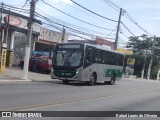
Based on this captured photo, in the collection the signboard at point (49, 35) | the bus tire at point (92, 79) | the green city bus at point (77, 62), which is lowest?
the bus tire at point (92, 79)

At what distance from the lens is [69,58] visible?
88.4ft

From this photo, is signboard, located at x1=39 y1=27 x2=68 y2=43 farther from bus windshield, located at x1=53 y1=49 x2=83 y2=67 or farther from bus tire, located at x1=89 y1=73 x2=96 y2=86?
bus windshield, located at x1=53 y1=49 x2=83 y2=67

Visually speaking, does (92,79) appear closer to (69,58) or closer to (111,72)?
(69,58)

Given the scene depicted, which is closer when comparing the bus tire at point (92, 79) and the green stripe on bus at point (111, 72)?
the bus tire at point (92, 79)

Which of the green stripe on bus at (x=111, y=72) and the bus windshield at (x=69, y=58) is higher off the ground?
the bus windshield at (x=69, y=58)

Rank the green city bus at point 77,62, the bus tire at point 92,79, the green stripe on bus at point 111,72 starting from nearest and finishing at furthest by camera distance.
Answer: the green city bus at point 77,62, the bus tire at point 92,79, the green stripe on bus at point 111,72

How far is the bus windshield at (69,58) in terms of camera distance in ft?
87.5

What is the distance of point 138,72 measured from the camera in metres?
85.4

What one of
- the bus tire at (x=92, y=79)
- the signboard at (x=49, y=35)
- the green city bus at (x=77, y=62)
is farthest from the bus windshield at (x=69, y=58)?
the signboard at (x=49, y=35)

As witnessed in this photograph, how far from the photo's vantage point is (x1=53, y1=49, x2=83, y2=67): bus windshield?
26656mm

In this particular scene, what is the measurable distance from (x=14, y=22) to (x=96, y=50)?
1369 cm

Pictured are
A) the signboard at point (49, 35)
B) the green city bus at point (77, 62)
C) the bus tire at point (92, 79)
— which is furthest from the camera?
the signboard at point (49, 35)

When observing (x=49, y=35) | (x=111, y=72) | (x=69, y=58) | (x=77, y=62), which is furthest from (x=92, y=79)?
(x=49, y=35)

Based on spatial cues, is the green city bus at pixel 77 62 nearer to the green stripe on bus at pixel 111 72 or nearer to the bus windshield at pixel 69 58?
the bus windshield at pixel 69 58
